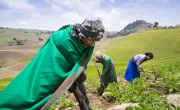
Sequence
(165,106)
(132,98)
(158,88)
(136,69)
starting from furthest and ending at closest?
(136,69), (158,88), (132,98), (165,106)

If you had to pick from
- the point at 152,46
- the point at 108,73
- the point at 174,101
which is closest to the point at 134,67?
the point at 108,73

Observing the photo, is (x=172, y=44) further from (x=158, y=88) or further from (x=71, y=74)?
(x=71, y=74)

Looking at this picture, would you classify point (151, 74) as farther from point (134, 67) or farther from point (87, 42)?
point (87, 42)

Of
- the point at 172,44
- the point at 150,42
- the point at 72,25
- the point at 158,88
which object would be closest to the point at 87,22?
the point at 72,25

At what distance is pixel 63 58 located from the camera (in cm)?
355

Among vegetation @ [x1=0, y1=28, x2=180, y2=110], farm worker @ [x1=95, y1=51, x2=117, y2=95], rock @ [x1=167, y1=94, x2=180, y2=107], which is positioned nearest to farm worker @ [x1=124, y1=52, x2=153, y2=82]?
vegetation @ [x1=0, y1=28, x2=180, y2=110]

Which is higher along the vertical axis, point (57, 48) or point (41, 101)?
point (57, 48)

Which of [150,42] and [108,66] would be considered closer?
[108,66]

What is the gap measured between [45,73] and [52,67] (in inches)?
4.3

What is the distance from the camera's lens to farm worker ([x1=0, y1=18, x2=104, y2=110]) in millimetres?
3381

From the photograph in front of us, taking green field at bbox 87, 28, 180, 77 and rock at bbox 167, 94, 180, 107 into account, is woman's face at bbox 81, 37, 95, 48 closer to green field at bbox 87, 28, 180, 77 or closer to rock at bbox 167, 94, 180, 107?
rock at bbox 167, 94, 180, 107

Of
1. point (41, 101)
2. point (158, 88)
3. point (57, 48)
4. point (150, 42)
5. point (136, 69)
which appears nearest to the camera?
point (41, 101)

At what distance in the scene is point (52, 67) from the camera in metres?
3.49

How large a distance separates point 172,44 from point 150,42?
828 centimetres
